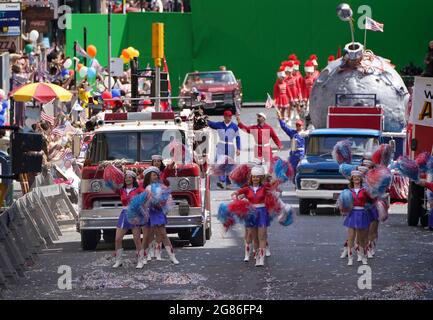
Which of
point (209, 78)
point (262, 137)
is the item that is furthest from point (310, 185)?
point (209, 78)

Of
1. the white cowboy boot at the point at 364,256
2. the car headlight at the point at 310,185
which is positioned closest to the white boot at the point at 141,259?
the white cowboy boot at the point at 364,256

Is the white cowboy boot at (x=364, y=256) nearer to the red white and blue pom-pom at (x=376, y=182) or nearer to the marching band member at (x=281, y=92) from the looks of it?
the red white and blue pom-pom at (x=376, y=182)

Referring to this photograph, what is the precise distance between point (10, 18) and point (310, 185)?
6937 millimetres

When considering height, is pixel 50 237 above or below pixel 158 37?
below

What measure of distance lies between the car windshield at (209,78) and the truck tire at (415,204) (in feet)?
82.7

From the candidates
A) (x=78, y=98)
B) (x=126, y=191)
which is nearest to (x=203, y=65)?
(x=78, y=98)

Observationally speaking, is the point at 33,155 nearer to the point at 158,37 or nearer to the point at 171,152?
the point at 171,152

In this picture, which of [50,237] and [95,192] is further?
[50,237]

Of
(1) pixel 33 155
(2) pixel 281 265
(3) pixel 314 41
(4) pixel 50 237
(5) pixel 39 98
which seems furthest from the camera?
(3) pixel 314 41

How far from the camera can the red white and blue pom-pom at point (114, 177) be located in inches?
774

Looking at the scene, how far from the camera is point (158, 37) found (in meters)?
32.3

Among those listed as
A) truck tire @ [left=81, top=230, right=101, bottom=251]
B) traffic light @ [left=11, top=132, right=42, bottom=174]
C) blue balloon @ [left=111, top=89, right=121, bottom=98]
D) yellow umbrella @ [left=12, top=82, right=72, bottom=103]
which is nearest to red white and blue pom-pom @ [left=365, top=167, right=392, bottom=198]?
truck tire @ [left=81, top=230, right=101, bottom=251]
